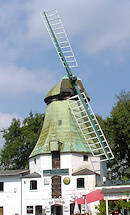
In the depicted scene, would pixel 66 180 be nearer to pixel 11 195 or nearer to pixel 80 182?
pixel 80 182

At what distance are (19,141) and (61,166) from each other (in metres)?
16.6

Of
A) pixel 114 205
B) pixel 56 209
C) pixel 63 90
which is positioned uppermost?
pixel 63 90

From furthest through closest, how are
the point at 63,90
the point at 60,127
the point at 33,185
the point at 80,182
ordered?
the point at 63,90 → the point at 60,127 → the point at 33,185 → the point at 80,182

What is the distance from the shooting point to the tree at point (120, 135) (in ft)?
117

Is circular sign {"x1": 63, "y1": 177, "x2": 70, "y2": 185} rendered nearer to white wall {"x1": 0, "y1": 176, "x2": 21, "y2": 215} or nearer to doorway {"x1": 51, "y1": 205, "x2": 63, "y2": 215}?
doorway {"x1": 51, "y1": 205, "x2": 63, "y2": 215}

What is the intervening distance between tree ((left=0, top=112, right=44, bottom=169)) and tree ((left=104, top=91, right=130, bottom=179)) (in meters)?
11.1

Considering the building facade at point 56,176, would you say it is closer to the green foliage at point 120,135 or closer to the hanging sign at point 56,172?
the hanging sign at point 56,172

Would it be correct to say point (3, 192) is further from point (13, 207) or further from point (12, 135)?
point (12, 135)

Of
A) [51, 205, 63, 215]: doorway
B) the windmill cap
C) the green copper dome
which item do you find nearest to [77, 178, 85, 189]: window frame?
the green copper dome

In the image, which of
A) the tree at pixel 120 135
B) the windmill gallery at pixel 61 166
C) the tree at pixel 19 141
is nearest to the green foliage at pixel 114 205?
the windmill gallery at pixel 61 166

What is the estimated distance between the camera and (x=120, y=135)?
1458 inches

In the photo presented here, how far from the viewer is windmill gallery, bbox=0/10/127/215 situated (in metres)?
30.1

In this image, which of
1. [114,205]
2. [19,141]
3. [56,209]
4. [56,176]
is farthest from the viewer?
[19,141]

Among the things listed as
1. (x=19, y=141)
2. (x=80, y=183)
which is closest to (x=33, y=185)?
(x=80, y=183)
